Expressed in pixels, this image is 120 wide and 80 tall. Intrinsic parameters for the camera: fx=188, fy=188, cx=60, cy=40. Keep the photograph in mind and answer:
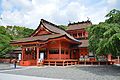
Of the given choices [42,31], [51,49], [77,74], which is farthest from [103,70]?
[42,31]

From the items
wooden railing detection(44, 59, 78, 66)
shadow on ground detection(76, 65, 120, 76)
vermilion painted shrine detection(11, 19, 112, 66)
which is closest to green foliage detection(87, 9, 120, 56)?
shadow on ground detection(76, 65, 120, 76)

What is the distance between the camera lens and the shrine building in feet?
90.1

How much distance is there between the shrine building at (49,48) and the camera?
27.5 m

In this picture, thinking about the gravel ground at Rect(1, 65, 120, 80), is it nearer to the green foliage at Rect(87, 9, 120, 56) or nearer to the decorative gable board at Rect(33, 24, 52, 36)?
the green foliage at Rect(87, 9, 120, 56)

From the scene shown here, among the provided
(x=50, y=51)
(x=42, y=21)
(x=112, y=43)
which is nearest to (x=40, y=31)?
(x=42, y=21)

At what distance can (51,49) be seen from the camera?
2922 centimetres

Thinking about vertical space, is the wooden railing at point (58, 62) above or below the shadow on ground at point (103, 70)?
above

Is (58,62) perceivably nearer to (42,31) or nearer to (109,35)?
(42,31)

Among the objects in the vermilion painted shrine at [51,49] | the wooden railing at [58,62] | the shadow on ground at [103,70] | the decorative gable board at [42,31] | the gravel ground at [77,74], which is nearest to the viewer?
the gravel ground at [77,74]

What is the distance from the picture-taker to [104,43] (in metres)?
17.8

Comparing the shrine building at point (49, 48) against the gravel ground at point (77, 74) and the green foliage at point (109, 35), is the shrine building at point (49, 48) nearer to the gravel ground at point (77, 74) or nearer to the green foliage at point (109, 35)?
the green foliage at point (109, 35)

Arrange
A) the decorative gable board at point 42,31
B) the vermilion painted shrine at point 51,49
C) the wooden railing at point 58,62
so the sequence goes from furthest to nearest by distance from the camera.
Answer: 1. the decorative gable board at point 42,31
2. the vermilion painted shrine at point 51,49
3. the wooden railing at point 58,62

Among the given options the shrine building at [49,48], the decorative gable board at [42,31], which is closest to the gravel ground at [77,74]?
the shrine building at [49,48]

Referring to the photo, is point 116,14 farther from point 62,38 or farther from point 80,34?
point 80,34
